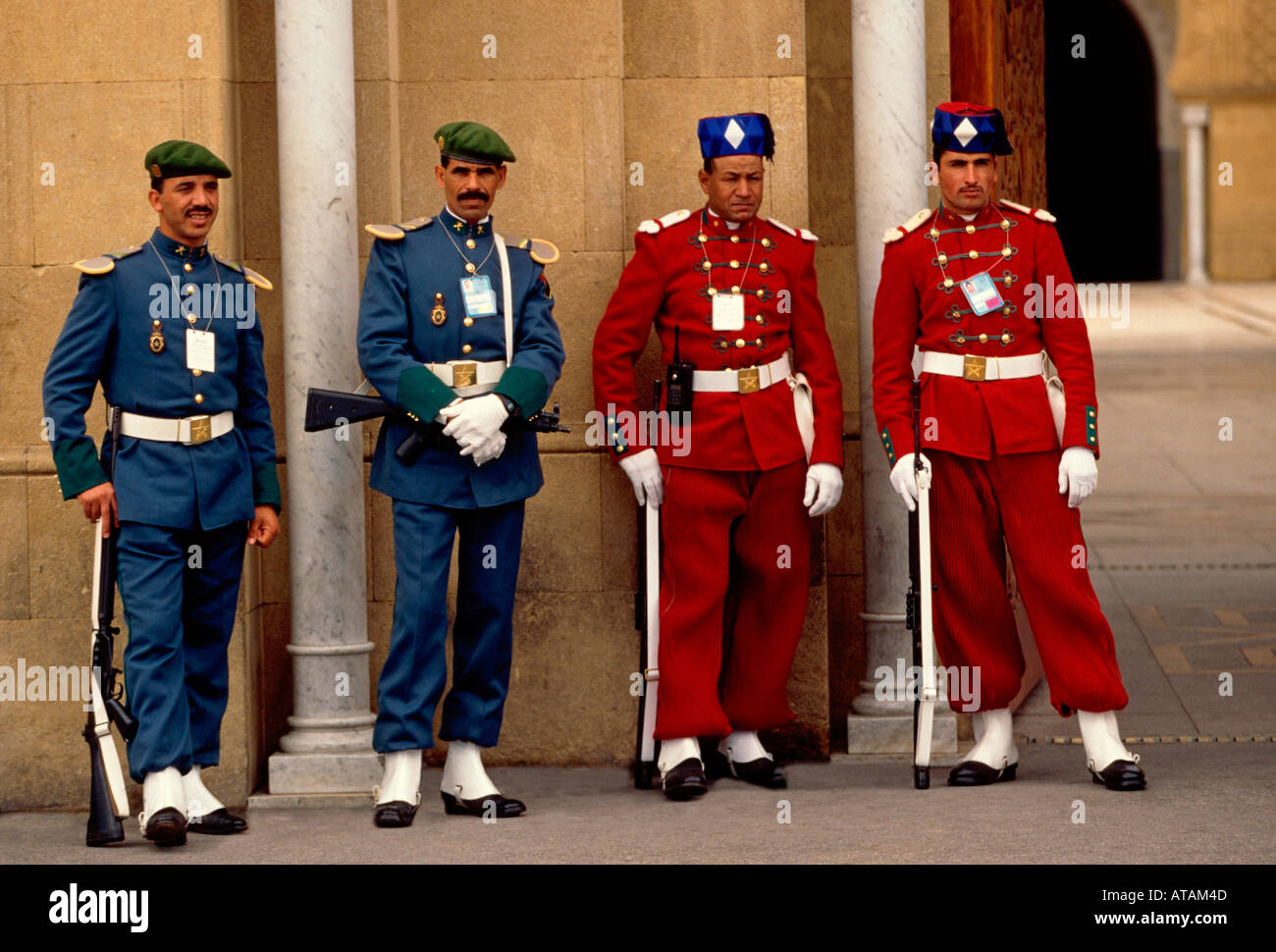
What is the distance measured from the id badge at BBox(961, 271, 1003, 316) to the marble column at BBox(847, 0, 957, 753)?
2.03 feet

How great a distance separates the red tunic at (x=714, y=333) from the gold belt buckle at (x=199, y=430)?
1.21 meters

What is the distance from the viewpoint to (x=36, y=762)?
6699mm

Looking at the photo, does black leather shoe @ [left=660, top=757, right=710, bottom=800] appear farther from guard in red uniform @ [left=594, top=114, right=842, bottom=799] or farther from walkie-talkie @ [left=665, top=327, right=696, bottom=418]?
walkie-talkie @ [left=665, top=327, right=696, bottom=418]

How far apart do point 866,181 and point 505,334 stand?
148cm

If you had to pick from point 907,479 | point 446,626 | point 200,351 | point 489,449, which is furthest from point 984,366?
point 200,351

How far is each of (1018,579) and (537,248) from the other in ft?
5.77

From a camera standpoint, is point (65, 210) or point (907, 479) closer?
point (907, 479)

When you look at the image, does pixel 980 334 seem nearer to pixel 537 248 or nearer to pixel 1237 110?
pixel 537 248

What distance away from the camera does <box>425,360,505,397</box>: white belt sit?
20.4 feet

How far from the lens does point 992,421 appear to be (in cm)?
649

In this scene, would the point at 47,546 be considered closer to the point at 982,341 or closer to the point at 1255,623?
the point at 982,341

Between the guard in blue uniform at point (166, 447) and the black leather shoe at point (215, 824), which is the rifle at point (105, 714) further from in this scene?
the black leather shoe at point (215, 824)

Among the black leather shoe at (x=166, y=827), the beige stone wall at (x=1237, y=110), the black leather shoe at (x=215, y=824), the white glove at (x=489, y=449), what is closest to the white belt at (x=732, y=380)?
the white glove at (x=489, y=449)

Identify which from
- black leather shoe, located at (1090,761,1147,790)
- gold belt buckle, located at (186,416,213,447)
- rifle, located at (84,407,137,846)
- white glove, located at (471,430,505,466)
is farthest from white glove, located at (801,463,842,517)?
rifle, located at (84,407,137,846)
